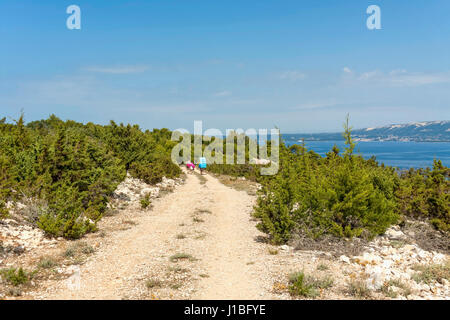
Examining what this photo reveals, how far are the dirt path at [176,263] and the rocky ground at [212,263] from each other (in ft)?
0.09

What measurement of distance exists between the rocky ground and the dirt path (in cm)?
3

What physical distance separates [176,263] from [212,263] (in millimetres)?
998

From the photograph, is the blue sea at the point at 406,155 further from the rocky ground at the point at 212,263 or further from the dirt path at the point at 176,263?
the rocky ground at the point at 212,263

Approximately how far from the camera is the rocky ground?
663 cm

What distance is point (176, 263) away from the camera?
28.3 ft

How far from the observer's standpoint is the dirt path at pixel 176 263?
670cm

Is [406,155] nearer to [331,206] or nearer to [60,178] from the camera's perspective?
[331,206]

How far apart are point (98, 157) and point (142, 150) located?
27.8 ft

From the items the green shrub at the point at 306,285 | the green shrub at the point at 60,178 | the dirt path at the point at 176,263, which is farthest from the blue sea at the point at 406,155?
the green shrub at the point at 60,178

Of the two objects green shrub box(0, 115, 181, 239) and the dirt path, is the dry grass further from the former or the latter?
green shrub box(0, 115, 181, 239)

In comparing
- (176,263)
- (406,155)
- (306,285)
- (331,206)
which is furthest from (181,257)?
(406,155)
